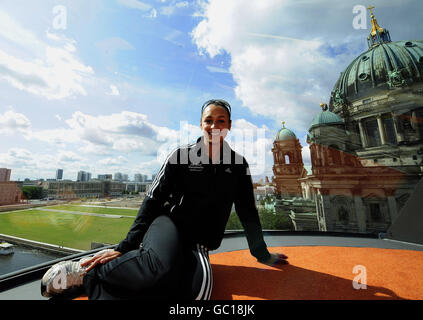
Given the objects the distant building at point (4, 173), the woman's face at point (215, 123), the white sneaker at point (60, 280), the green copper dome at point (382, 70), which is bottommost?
the white sneaker at point (60, 280)

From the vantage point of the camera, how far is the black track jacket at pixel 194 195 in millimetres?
1248

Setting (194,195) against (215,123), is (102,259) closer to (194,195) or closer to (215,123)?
(194,195)

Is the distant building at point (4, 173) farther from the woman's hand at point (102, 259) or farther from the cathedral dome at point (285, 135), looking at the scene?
the cathedral dome at point (285, 135)

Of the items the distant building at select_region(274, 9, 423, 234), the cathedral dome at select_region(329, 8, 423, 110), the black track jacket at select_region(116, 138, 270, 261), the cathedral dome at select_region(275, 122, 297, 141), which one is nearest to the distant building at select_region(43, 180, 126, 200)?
the distant building at select_region(274, 9, 423, 234)

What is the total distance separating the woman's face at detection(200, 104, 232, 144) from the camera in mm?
1389

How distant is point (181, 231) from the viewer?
48.4 inches

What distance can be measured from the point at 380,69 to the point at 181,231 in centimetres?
2740

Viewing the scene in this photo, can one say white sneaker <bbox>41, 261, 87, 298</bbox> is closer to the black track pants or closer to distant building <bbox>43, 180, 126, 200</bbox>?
the black track pants

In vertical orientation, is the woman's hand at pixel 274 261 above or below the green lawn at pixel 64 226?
above

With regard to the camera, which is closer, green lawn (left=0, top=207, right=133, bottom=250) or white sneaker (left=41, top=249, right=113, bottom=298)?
white sneaker (left=41, top=249, right=113, bottom=298)

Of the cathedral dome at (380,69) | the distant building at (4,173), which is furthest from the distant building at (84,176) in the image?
the cathedral dome at (380,69)

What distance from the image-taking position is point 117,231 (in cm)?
2689

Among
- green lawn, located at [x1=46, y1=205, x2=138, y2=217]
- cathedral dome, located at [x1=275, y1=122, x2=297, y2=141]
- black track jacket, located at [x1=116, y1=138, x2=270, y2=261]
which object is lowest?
green lawn, located at [x1=46, y1=205, x2=138, y2=217]
